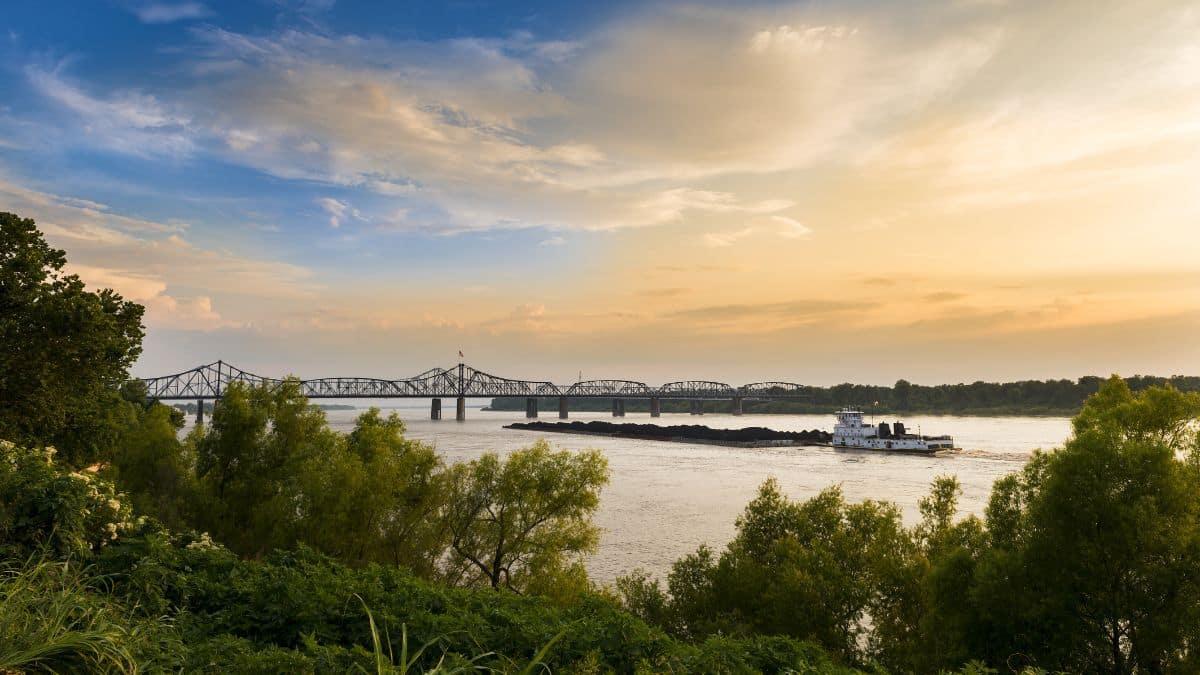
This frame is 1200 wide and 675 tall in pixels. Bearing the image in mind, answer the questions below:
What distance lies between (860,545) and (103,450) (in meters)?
28.6

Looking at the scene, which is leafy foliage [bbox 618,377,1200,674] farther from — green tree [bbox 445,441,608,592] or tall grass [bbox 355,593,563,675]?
tall grass [bbox 355,593,563,675]

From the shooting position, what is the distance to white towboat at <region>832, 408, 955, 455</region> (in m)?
90.7

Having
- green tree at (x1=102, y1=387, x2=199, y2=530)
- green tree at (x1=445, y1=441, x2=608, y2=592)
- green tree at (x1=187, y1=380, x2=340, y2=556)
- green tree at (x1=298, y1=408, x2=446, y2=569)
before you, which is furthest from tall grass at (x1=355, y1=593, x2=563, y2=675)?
green tree at (x1=102, y1=387, x2=199, y2=530)

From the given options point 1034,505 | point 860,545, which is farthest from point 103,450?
point 1034,505

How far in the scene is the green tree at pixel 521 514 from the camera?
26.8m

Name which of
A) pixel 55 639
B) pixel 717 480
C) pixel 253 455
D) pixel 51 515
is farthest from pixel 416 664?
pixel 717 480

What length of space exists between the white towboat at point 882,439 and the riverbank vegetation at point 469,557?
7296 centimetres

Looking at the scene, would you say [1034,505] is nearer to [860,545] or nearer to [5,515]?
[860,545]

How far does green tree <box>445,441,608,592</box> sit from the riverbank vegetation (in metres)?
0.10

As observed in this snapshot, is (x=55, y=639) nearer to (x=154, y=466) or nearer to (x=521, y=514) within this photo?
(x=521, y=514)

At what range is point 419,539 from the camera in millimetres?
26656

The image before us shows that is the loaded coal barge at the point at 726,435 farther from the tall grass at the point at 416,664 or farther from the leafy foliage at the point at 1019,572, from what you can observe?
the tall grass at the point at 416,664

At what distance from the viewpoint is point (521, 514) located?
2736 centimetres

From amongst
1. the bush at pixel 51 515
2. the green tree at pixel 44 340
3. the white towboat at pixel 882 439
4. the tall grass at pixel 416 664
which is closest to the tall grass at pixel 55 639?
the tall grass at pixel 416 664
